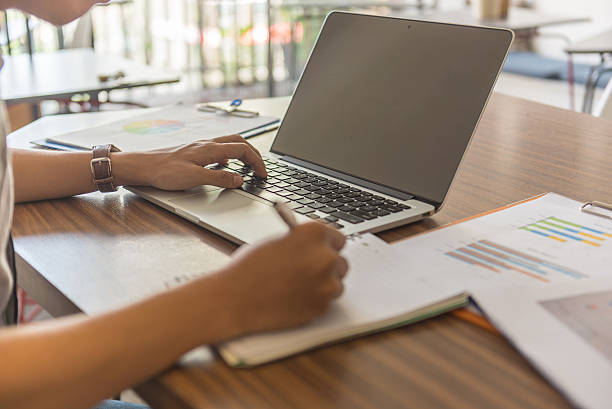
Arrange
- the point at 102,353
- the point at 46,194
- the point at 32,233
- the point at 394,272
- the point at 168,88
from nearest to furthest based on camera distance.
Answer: the point at 102,353 < the point at 394,272 < the point at 32,233 < the point at 46,194 < the point at 168,88

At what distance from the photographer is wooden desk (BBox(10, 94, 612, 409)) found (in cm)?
50

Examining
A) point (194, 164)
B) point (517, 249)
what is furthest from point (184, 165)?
point (517, 249)

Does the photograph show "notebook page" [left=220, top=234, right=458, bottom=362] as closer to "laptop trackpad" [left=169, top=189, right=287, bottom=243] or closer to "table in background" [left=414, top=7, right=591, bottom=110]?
"laptop trackpad" [left=169, top=189, right=287, bottom=243]

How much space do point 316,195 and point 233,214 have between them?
12 centimetres

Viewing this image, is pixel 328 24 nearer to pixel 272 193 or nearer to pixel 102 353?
pixel 272 193

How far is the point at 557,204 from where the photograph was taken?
0.88 meters

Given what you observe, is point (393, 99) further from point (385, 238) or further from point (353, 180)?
point (385, 238)

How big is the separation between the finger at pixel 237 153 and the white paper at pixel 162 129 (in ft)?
0.61

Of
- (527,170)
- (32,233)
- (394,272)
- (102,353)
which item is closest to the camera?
(102,353)

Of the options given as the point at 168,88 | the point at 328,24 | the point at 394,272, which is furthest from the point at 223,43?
the point at 394,272

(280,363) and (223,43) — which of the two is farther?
(223,43)

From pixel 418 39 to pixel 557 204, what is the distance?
30cm

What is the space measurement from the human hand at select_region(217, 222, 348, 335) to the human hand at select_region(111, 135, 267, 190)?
0.33 meters

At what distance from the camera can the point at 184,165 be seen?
0.90 m
